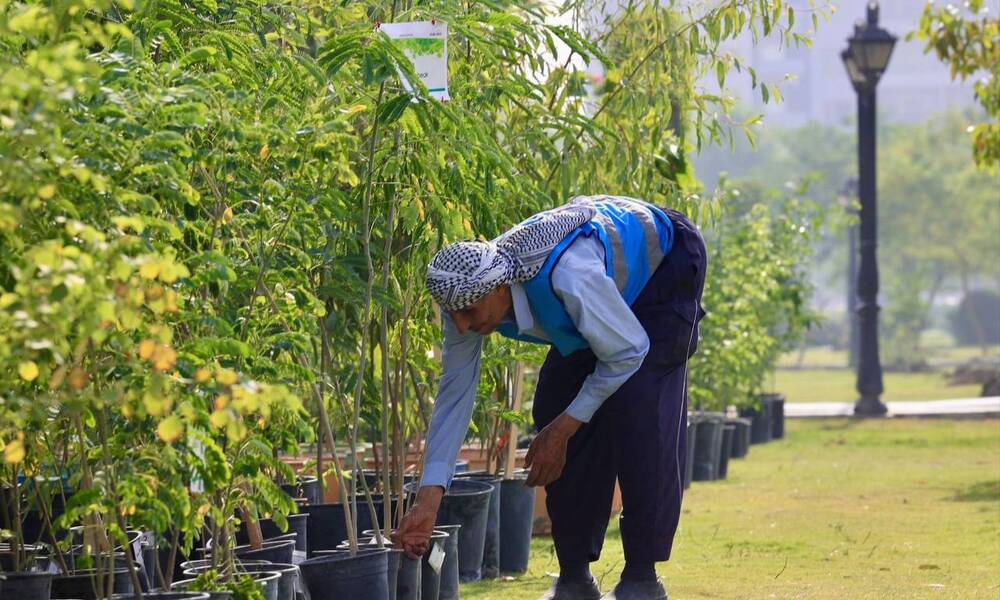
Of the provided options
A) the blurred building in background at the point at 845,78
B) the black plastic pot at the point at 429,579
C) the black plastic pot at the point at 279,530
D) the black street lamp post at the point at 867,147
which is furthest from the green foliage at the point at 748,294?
the blurred building in background at the point at 845,78

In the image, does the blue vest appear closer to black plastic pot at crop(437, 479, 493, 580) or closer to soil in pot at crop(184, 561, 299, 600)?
soil in pot at crop(184, 561, 299, 600)

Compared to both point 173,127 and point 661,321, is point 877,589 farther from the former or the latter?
point 173,127

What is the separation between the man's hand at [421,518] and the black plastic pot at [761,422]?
11.2 metres

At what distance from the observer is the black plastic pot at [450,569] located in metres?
5.88

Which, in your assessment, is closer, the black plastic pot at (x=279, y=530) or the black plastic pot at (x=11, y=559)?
the black plastic pot at (x=11, y=559)

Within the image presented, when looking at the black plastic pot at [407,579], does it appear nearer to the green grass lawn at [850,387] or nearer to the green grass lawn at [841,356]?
the green grass lawn at [850,387]

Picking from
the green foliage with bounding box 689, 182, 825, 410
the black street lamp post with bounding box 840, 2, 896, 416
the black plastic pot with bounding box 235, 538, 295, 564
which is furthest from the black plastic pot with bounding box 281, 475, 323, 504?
the black street lamp post with bounding box 840, 2, 896, 416

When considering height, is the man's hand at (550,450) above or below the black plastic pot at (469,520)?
above

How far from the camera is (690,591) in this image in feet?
21.3

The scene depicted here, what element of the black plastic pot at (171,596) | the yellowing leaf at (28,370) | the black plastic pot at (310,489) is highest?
the yellowing leaf at (28,370)

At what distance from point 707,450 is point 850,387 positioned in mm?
22453

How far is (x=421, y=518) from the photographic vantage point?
4949mm

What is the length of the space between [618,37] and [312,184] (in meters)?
3.38

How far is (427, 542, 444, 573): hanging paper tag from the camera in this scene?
538 cm
